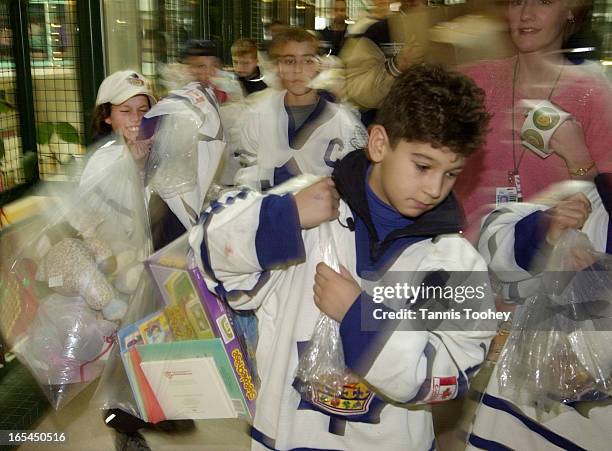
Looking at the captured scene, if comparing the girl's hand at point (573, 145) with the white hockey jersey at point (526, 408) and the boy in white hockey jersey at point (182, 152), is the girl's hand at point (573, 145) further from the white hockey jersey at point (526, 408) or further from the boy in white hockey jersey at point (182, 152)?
the boy in white hockey jersey at point (182, 152)

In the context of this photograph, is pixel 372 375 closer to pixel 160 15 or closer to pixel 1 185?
pixel 160 15

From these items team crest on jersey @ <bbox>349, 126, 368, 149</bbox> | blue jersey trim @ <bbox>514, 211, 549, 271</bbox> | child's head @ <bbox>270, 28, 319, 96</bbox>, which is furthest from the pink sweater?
child's head @ <bbox>270, 28, 319, 96</bbox>

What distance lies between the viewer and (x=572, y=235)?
1077mm

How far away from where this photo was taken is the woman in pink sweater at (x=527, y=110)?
1.15 m

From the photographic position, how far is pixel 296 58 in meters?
1.44

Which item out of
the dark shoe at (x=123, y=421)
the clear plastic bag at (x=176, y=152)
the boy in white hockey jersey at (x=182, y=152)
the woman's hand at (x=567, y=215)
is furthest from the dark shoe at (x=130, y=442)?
the woman's hand at (x=567, y=215)

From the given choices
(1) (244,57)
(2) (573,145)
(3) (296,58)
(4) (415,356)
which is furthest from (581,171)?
(1) (244,57)

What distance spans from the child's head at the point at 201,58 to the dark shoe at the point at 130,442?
2.82ft

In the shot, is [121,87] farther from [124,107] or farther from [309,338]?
[309,338]

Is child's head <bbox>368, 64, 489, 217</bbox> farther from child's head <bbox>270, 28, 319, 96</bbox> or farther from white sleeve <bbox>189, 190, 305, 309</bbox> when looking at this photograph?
child's head <bbox>270, 28, 319, 96</bbox>

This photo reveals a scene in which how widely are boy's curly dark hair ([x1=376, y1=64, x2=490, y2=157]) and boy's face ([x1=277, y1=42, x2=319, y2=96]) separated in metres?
0.52

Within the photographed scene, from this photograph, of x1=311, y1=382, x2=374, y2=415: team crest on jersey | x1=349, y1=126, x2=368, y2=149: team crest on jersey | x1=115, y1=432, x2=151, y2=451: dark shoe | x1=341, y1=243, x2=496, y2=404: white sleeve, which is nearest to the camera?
x1=341, y1=243, x2=496, y2=404: white sleeve

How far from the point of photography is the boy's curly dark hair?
0.88m

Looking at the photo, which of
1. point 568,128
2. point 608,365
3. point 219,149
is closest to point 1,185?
point 219,149
